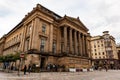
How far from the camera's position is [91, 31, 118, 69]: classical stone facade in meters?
72.4

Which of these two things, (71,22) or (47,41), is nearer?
(47,41)

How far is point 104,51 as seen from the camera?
7519 cm

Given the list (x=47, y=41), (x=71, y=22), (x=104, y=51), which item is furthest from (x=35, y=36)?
(x=104, y=51)

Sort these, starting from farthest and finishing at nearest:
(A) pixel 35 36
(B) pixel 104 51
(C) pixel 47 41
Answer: (B) pixel 104 51, (C) pixel 47 41, (A) pixel 35 36

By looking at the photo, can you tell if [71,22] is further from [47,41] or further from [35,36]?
[35,36]

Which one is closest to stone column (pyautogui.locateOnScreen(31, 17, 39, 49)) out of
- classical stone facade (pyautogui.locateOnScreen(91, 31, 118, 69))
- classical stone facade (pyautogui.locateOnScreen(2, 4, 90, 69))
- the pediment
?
classical stone facade (pyautogui.locateOnScreen(2, 4, 90, 69))

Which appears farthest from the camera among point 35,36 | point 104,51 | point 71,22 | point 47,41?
point 104,51

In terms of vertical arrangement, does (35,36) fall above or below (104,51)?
above

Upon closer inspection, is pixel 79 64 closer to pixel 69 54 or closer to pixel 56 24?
pixel 69 54

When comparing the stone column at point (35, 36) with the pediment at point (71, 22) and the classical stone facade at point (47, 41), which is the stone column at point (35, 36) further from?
the pediment at point (71, 22)

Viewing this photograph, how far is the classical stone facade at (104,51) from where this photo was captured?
237ft

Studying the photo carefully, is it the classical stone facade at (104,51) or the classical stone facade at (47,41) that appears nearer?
the classical stone facade at (47,41)

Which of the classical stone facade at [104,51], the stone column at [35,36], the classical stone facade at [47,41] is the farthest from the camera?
the classical stone facade at [104,51]

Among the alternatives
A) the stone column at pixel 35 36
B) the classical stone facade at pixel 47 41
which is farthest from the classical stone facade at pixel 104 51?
the stone column at pixel 35 36
